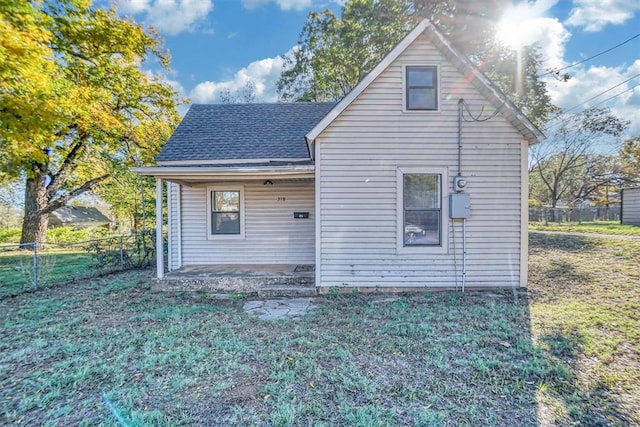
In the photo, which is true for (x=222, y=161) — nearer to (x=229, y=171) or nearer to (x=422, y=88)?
(x=229, y=171)

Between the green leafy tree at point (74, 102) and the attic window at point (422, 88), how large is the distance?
730 cm

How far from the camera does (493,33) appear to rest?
1136 cm

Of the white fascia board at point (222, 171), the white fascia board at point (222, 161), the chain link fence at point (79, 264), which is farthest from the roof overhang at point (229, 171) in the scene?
the chain link fence at point (79, 264)

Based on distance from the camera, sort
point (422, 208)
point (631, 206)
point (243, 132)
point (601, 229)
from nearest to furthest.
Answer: point (422, 208)
point (243, 132)
point (601, 229)
point (631, 206)

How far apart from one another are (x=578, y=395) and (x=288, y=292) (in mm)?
4638

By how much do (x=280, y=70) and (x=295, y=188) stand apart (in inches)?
593

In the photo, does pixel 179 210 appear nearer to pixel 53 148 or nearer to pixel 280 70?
pixel 53 148

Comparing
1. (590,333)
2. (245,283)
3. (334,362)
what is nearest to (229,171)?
(245,283)

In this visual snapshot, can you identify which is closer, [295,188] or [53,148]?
[295,188]

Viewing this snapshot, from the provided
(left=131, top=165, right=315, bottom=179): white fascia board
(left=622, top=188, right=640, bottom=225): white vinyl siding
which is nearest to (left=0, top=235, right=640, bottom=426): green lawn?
(left=131, top=165, right=315, bottom=179): white fascia board

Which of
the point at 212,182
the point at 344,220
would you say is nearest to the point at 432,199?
the point at 344,220

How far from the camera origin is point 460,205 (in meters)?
5.89

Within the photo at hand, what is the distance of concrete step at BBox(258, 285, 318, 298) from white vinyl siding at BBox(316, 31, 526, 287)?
980mm

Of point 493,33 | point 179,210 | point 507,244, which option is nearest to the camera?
point 507,244
